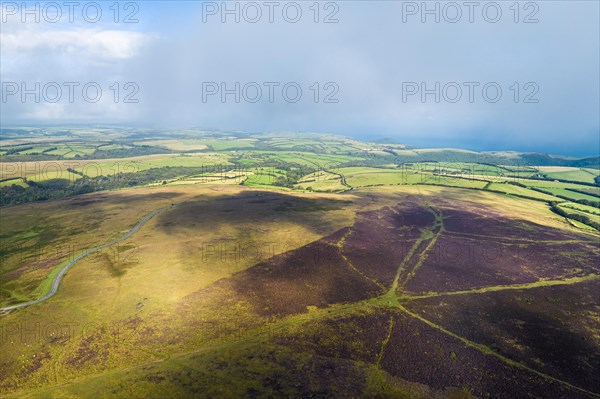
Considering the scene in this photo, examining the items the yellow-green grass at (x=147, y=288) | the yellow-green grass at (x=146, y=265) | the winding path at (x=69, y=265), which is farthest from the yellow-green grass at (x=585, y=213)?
the winding path at (x=69, y=265)

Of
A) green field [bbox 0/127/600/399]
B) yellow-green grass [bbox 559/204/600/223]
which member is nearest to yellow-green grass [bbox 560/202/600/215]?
yellow-green grass [bbox 559/204/600/223]

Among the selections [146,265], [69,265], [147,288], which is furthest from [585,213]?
[69,265]

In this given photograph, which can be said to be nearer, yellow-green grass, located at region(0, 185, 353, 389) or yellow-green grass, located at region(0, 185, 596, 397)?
yellow-green grass, located at region(0, 185, 596, 397)

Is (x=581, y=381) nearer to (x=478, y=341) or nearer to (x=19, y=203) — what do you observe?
(x=478, y=341)

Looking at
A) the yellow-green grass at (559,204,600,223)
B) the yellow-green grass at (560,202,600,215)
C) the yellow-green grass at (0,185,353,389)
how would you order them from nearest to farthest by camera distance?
the yellow-green grass at (0,185,353,389)
the yellow-green grass at (559,204,600,223)
the yellow-green grass at (560,202,600,215)

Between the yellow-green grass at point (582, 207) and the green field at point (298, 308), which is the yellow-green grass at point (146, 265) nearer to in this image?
the green field at point (298, 308)

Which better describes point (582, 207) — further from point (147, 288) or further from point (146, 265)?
point (146, 265)

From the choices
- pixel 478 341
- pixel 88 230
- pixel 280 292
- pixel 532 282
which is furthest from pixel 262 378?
pixel 88 230

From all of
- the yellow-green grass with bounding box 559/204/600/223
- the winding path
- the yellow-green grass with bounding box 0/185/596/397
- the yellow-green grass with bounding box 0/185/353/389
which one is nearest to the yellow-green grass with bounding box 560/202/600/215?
the yellow-green grass with bounding box 559/204/600/223

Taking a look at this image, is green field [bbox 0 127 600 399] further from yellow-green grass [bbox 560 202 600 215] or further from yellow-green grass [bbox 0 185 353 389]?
yellow-green grass [bbox 560 202 600 215]

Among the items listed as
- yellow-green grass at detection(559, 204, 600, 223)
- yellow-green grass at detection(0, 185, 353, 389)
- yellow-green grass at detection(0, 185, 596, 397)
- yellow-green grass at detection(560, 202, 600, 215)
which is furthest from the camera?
yellow-green grass at detection(560, 202, 600, 215)

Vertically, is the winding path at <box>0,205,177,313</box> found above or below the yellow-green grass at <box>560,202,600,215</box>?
below
